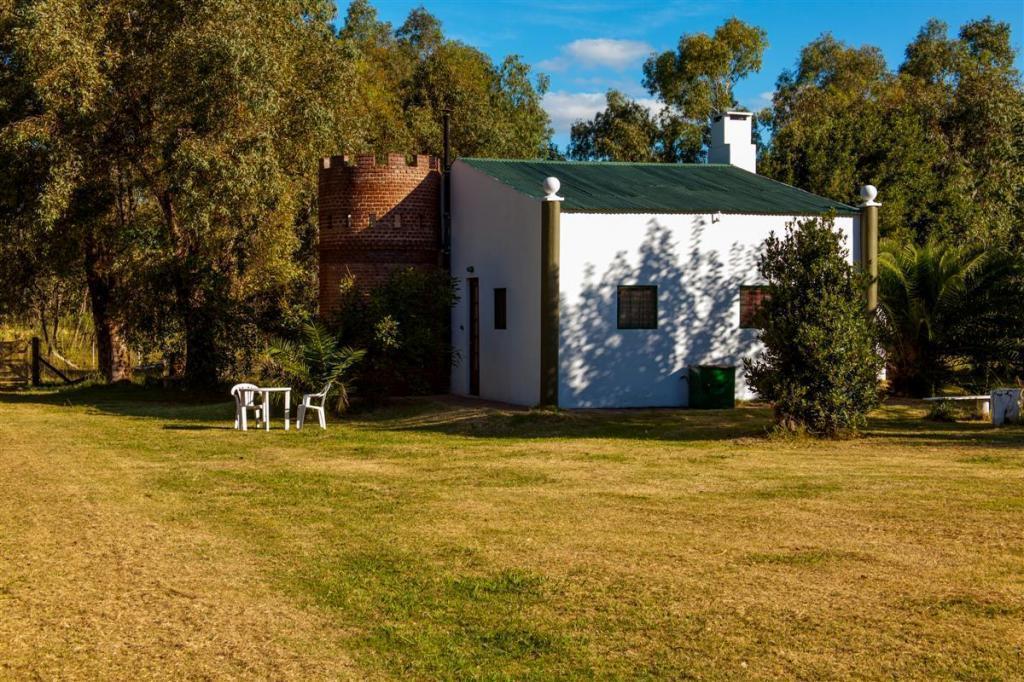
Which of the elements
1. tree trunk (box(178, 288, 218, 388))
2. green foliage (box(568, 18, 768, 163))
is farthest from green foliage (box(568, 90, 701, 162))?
tree trunk (box(178, 288, 218, 388))

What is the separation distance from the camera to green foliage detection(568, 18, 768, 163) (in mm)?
51750

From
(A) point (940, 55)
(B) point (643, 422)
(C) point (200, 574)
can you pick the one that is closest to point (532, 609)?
(C) point (200, 574)

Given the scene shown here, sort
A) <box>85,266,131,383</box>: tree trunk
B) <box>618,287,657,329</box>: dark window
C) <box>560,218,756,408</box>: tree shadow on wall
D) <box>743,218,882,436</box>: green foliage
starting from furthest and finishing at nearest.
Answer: <box>85,266,131,383</box>: tree trunk → <box>618,287,657,329</box>: dark window → <box>560,218,756,408</box>: tree shadow on wall → <box>743,218,882,436</box>: green foliage

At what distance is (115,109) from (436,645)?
21131mm

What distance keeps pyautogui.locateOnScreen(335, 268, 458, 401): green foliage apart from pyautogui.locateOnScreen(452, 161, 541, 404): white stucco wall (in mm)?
842

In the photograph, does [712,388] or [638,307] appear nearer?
[712,388]

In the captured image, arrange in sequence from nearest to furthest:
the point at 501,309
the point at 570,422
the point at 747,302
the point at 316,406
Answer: the point at 570,422
the point at 316,406
the point at 747,302
the point at 501,309

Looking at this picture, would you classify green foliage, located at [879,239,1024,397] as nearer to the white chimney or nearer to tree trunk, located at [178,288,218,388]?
the white chimney

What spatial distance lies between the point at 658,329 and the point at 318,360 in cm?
609

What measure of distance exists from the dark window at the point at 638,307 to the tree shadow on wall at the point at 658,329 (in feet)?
0.38

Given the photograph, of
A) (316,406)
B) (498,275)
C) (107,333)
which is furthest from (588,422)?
(107,333)

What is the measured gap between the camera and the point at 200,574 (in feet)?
27.9

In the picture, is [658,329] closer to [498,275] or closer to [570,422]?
[498,275]

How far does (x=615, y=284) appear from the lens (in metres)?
21.6
